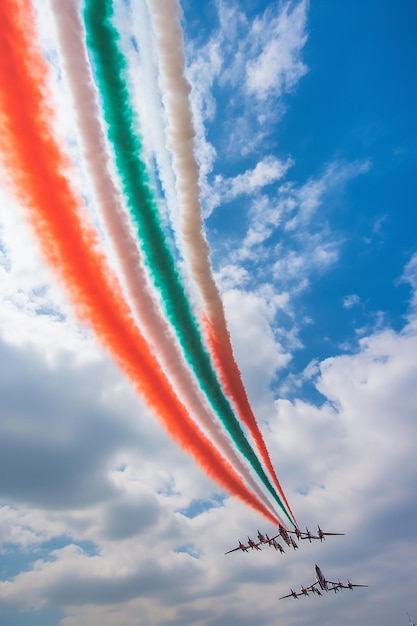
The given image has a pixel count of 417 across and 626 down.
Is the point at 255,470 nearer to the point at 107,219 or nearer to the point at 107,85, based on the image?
the point at 107,219

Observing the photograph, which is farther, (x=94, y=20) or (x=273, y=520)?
(x=273, y=520)

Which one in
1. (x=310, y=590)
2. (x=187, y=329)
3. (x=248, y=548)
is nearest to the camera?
(x=187, y=329)

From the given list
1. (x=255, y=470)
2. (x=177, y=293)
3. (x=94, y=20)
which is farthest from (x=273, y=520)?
(x=94, y=20)

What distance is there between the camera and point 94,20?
841 cm

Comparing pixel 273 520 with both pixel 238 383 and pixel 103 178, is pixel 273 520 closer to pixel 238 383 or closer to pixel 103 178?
pixel 238 383

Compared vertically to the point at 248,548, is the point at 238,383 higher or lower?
higher

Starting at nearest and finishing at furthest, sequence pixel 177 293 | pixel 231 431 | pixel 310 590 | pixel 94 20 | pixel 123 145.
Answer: pixel 94 20
pixel 123 145
pixel 177 293
pixel 231 431
pixel 310 590

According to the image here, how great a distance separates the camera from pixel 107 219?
34.3ft

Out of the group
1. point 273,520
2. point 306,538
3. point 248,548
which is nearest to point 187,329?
point 273,520

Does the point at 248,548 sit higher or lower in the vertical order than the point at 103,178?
lower

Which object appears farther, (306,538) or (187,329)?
(306,538)

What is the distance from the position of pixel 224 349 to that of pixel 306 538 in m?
26.1

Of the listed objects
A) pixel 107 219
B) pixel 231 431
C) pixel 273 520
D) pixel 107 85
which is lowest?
pixel 273 520

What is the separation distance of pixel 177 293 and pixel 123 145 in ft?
14.5
